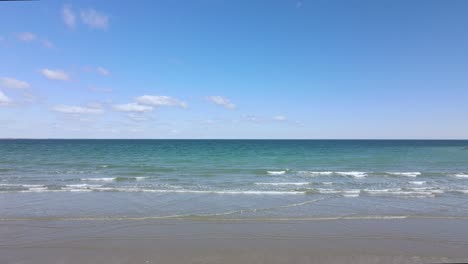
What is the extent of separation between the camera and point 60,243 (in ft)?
25.9

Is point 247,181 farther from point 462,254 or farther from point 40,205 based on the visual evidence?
point 462,254

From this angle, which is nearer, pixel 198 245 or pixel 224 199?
pixel 198 245

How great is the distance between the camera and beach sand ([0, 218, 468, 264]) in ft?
23.0

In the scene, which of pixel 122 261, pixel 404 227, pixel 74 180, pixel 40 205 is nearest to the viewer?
pixel 122 261

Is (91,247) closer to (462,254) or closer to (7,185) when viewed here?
(462,254)

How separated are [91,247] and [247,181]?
12633 mm

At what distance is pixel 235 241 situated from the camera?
8.05 m

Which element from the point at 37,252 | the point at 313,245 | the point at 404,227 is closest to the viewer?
the point at 37,252

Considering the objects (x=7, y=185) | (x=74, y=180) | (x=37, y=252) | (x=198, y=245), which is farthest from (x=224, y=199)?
(x=7, y=185)

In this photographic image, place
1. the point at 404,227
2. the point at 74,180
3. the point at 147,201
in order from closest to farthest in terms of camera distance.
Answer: the point at 404,227 < the point at 147,201 < the point at 74,180

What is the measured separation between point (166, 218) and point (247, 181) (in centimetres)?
976

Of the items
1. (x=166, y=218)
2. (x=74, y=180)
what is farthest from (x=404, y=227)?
(x=74, y=180)

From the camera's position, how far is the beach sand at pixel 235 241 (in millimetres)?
7012

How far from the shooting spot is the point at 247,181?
19359 mm
